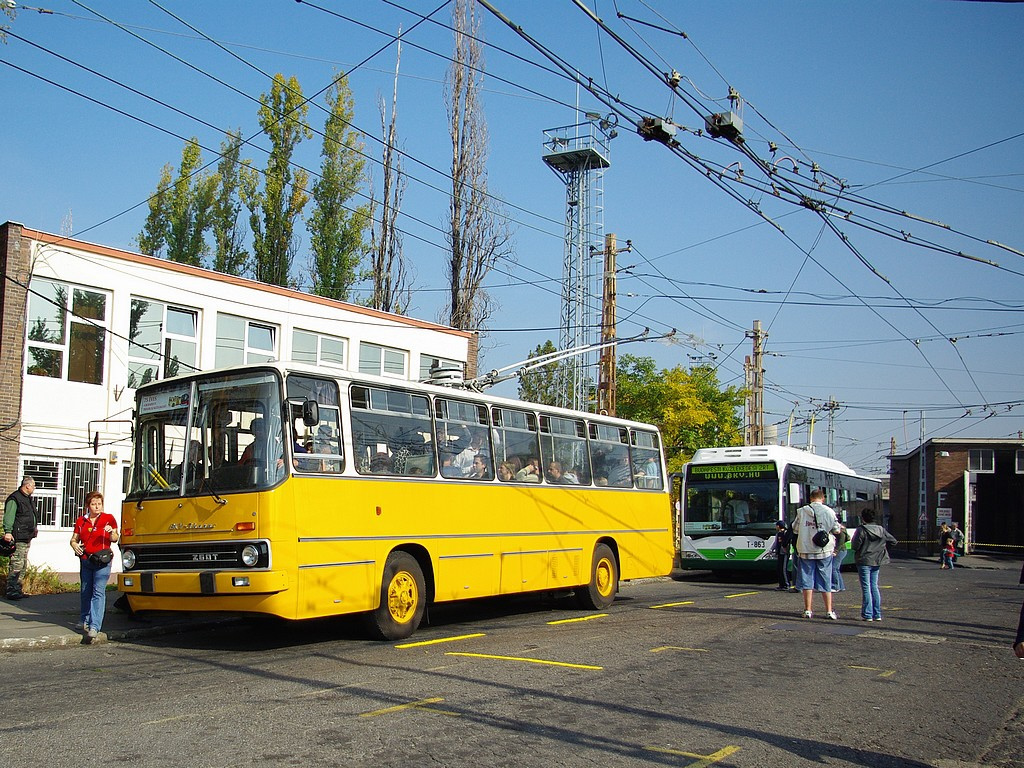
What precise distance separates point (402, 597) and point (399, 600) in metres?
0.07

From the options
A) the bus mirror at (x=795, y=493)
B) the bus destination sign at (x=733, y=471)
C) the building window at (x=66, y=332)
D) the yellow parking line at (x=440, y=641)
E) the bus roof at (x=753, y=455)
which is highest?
the building window at (x=66, y=332)

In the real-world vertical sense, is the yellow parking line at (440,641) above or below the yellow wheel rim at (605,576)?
below

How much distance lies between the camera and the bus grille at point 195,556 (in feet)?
33.1

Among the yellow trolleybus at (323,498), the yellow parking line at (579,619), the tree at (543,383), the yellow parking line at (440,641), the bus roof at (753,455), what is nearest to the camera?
the yellow trolleybus at (323,498)

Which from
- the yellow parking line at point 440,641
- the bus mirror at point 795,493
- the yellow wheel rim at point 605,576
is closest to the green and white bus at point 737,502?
the bus mirror at point 795,493

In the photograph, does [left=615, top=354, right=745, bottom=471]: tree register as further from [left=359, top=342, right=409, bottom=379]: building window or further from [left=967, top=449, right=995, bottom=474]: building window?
[left=967, top=449, right=995, bottom=474]: building window

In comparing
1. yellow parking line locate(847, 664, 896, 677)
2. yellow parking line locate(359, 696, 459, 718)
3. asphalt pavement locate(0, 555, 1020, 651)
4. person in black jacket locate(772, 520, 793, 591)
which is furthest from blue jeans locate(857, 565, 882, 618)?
asphalt pavement locate(0, 555, 1020, 651)

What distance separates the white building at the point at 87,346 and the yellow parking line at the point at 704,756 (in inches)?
548

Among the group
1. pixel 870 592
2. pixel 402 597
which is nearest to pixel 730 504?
pixel 870 592

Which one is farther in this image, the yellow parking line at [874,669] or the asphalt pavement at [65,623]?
the asphalt pavement at [65,623]

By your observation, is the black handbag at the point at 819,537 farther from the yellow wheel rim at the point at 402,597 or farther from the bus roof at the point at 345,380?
the yellow wheel rim at the point at 402,597

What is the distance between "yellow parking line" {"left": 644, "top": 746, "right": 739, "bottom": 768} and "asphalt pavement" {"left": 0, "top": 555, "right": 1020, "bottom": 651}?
612 centimetres

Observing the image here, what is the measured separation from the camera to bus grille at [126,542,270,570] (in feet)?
33.1

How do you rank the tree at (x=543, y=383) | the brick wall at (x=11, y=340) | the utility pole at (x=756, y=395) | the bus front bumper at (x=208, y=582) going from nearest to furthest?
the bus front bumper at (x=208, y=582)
the brick wall at (x=11, y=340)
the utility pole at (x=756, y=395)
the tree at (x=543, y=383)
